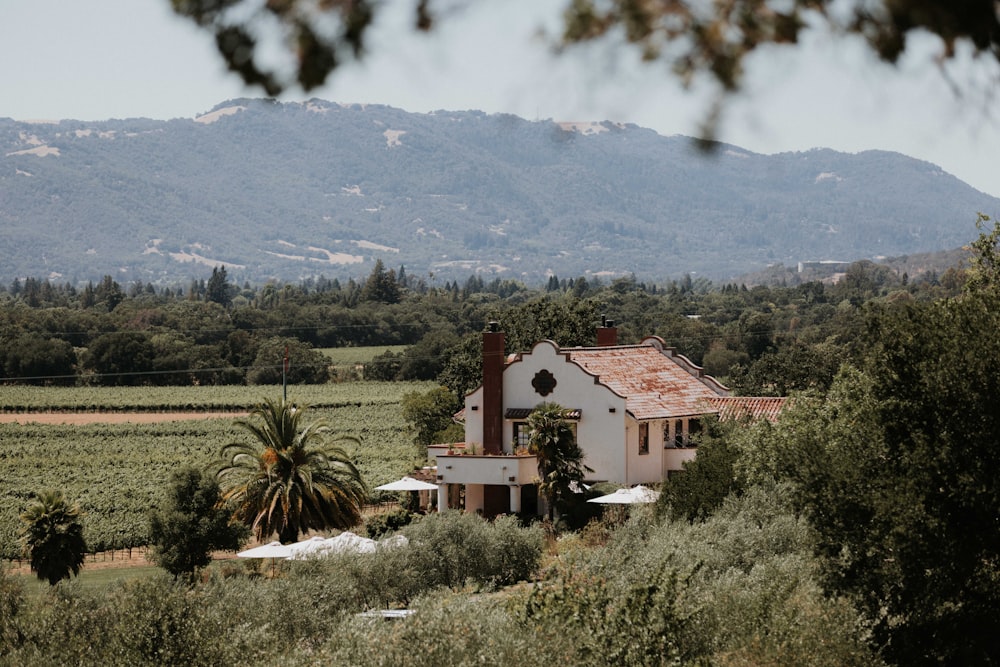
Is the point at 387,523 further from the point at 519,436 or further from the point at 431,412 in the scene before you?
the point at 431,412

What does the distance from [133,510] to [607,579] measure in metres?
44.1

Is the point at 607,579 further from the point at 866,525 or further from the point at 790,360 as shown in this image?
the point at 790,360

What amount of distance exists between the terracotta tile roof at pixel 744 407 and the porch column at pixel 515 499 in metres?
7.55

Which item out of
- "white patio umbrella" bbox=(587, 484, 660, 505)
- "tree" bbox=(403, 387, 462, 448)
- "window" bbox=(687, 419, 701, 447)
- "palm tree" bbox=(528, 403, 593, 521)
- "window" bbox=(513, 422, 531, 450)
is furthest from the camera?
"tree" bbox=(403, 387, 462, 448)

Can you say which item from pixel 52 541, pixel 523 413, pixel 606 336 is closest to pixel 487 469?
pixel 523 413

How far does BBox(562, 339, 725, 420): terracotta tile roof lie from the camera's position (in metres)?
49.7

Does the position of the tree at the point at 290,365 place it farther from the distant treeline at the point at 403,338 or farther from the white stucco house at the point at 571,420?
the white stucco house at the point at 571,420

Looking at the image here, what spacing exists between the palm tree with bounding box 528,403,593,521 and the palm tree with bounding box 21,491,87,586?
15125 millimetres

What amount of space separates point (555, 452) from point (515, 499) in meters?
2.93

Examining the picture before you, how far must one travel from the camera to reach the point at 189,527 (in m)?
45.1

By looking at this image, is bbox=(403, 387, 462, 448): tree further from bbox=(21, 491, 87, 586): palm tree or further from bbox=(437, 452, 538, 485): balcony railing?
bbox=(21, 491, 87, 586): palm tree

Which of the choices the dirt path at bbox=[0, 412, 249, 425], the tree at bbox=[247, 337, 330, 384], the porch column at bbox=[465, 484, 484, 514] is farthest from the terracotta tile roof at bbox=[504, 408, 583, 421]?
Answer: the tree at bbox=[247, 337, 330, 384]

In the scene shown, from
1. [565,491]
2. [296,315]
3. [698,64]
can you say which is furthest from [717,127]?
[296,315]

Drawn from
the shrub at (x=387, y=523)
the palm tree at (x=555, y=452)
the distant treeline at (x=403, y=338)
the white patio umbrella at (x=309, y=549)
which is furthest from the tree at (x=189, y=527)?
the distant treeline at (x=403, y=338)
